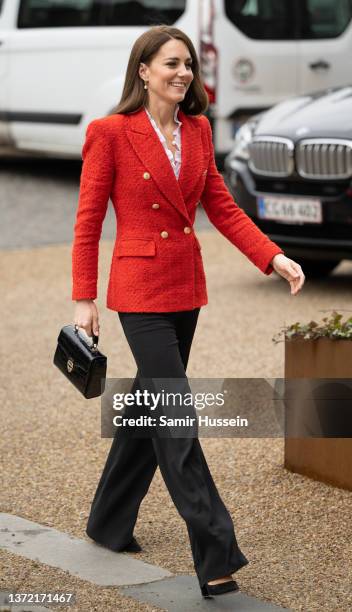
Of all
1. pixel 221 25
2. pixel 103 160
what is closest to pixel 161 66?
pixel 103 160

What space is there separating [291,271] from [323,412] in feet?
3.15

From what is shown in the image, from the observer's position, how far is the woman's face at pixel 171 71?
4270 millimetres

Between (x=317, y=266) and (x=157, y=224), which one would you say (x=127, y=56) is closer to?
(x=317, y=266)

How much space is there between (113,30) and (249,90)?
144cm

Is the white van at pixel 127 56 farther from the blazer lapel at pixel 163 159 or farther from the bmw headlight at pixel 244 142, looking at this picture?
the blazer lapel at pixel 163 159

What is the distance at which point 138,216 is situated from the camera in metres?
4.32

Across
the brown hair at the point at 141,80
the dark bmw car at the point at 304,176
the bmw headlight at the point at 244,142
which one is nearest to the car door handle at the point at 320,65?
the bmw headlight at the point at 244,142

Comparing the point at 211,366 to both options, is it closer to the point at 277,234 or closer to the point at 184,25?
the point at 277,234

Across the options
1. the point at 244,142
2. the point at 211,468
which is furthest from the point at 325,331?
the point at 244,142

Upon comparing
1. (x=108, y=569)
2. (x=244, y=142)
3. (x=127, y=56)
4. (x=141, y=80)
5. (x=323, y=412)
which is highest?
(x=127, y=56)

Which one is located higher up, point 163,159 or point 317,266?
point 163,159

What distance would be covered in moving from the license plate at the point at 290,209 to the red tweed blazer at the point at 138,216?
15.0 feet

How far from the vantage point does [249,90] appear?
42.6 ft

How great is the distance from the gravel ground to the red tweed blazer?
0.85 m
